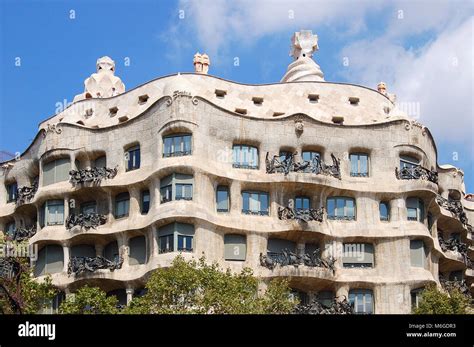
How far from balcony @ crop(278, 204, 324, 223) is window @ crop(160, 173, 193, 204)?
5556mm

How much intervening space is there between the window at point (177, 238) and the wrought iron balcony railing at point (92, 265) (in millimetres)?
3401

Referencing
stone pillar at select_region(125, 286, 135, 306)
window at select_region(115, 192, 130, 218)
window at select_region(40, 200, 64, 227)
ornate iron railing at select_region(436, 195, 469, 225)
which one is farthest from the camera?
ornate iron railing at select_region(436, 195, 469, 225)

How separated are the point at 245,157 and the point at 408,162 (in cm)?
970

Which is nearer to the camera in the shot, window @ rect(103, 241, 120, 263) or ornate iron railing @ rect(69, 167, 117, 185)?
window @ rect(103, 241, 120, 263)

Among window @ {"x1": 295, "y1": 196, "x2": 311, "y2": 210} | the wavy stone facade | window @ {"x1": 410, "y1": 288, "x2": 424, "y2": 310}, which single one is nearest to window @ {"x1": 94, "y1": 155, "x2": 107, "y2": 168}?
the wavy stone facade

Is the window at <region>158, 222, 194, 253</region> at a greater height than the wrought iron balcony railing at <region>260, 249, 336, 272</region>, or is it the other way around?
the window at <region>158, 222, 194, 253</region>

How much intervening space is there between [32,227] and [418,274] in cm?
2265

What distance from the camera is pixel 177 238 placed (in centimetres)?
5384

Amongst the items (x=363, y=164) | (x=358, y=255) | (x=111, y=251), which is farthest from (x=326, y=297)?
(x=111, y=251)

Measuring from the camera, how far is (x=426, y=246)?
59.0 m

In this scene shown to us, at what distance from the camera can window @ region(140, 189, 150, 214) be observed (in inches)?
2249

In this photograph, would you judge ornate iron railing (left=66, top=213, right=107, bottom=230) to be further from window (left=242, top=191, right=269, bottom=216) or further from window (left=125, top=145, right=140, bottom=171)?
window (left=242, top=191, right=269, bottom=216)
